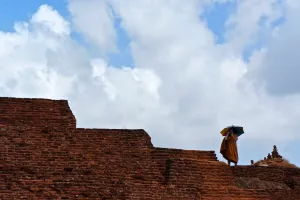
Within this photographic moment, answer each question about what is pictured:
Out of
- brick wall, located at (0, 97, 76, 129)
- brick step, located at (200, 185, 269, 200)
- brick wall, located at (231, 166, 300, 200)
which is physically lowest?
brick step, located at (200, 185, 269, 200)

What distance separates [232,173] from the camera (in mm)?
9859

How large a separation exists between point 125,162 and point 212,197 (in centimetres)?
155

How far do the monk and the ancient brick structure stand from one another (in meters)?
1.29

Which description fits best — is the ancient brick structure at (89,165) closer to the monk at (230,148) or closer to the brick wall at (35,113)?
the brick wall at (35,113)

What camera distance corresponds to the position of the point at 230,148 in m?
11.4

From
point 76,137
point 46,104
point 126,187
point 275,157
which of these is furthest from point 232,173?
point 275,157

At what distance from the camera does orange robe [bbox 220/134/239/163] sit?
Result: 11250mm

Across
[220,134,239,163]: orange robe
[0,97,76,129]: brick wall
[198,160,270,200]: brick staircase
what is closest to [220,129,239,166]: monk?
[220,134,239,163]: orange robe

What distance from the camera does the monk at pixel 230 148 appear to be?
11250 millimetres

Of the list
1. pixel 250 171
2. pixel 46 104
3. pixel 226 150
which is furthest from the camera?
pixel 226 150

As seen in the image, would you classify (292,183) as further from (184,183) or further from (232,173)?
(184,183)

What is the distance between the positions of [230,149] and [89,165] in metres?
3.63

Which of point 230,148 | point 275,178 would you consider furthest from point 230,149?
point 275,178

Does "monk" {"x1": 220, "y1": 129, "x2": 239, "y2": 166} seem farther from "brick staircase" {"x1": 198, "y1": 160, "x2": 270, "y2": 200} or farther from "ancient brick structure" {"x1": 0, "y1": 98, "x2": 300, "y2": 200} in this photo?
"brick staircase" {"x1": 198, "y1": 160, "x2": 270, "y2": 200}
